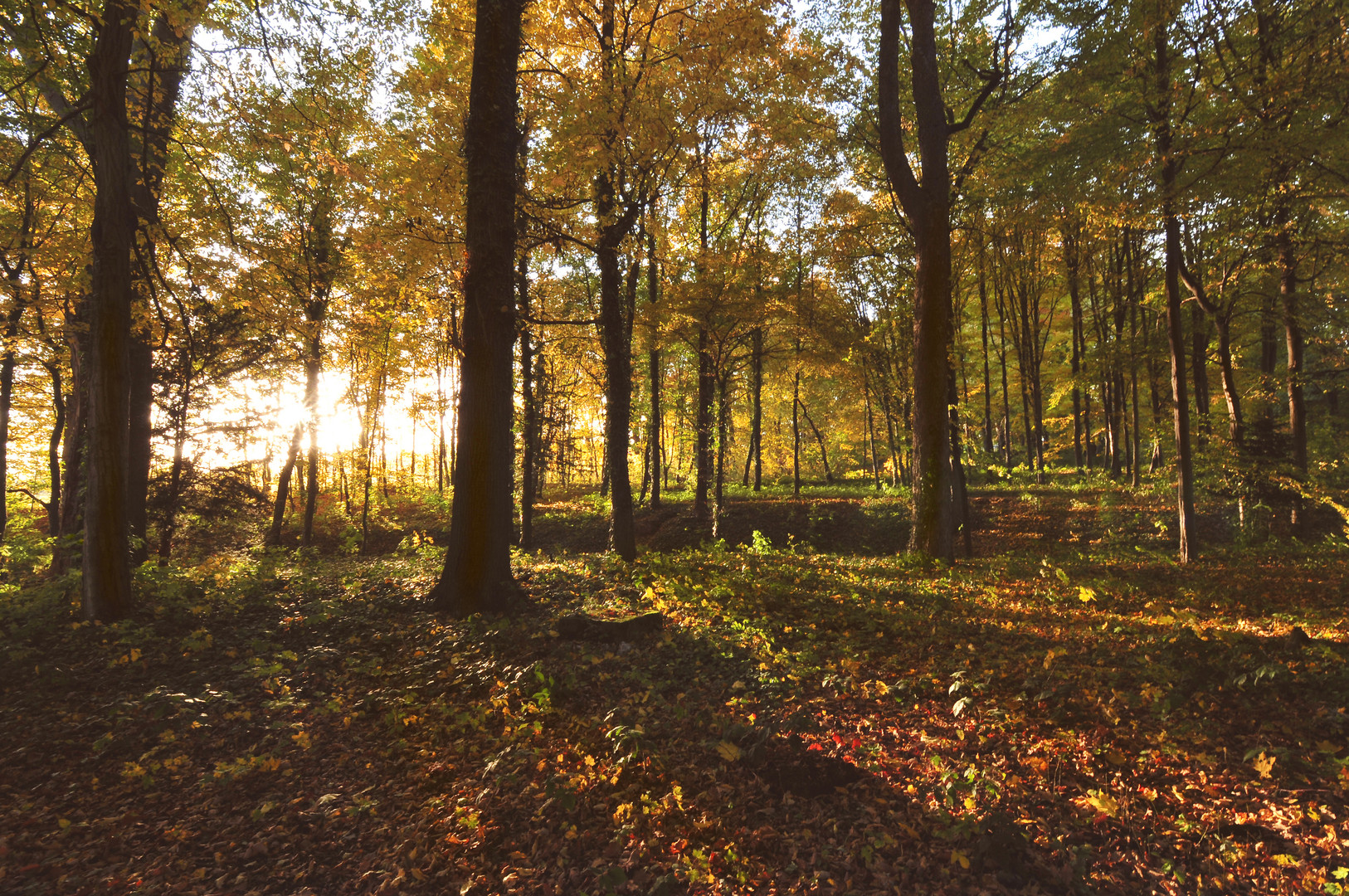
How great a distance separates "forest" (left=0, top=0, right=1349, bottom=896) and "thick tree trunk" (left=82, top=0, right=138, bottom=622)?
2.0 inches

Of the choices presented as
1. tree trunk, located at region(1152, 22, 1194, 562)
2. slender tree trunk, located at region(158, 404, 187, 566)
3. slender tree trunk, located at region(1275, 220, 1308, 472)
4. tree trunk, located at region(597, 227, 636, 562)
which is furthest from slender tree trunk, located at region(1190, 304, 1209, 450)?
slender tree trunk, located at region(158, 404, 187, 566)

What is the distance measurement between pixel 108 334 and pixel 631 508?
773 centimetres

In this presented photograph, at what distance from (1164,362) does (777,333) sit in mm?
11688

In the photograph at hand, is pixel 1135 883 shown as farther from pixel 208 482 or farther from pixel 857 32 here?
pixel 208 482

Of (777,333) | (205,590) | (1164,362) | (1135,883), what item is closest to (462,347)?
(205,590)

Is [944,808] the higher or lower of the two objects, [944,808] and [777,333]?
the lower

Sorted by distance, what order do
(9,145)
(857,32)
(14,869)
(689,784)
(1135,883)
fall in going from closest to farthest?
(1135,883), (14,869), (689,784), (9,145), (857,32)

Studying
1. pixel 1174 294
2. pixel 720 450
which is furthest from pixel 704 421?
pixel 1174 294

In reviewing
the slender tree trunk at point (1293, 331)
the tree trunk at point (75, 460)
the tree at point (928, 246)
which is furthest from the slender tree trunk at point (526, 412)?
the slender tree trunk at point (1293, 331)

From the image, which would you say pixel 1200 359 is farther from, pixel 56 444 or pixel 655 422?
pixel 56 444

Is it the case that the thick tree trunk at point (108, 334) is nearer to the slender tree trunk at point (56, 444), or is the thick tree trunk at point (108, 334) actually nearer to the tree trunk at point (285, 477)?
the tree trunk at point (285, 477)

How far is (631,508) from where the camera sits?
10.9m

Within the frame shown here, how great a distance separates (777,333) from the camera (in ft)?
63.0

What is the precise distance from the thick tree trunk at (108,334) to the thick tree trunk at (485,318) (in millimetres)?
3839
